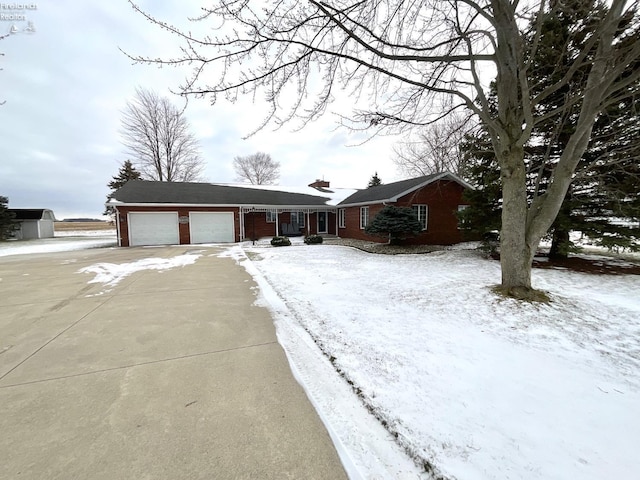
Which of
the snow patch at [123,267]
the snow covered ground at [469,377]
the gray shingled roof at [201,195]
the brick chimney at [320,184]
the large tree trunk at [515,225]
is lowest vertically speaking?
the snow covered ground at [469,377]

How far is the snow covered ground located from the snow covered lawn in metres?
0.01

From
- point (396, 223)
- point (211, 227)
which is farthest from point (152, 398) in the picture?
point (211, 227)

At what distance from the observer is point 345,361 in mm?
3000

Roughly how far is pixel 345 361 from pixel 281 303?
2.32 m

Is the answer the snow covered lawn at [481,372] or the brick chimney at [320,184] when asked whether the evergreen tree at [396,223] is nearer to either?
the snow covered lawn at [481,372]

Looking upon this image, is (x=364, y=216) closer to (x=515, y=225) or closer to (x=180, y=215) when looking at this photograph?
(x=180, y=215)

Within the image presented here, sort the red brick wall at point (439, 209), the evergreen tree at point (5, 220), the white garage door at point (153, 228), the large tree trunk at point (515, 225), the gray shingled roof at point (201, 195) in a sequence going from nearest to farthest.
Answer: the large tree trunk at point (515, 225)
the red brick wall at point (439, 209)
the white garage door at point (153, 228)
the gray shingled roof at point (201, 195)
the evergreen tree at point (5, 220)

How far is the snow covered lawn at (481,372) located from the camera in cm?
181

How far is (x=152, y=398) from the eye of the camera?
7.85ft

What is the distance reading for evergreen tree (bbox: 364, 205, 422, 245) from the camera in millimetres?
12656

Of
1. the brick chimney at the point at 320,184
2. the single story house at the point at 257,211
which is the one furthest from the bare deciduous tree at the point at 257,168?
the single story house at the point at 257,211

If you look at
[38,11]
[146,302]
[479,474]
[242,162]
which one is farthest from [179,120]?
[479,474]

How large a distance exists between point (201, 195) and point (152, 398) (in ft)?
58.1

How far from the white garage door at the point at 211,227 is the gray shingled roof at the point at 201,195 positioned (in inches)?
31.2
